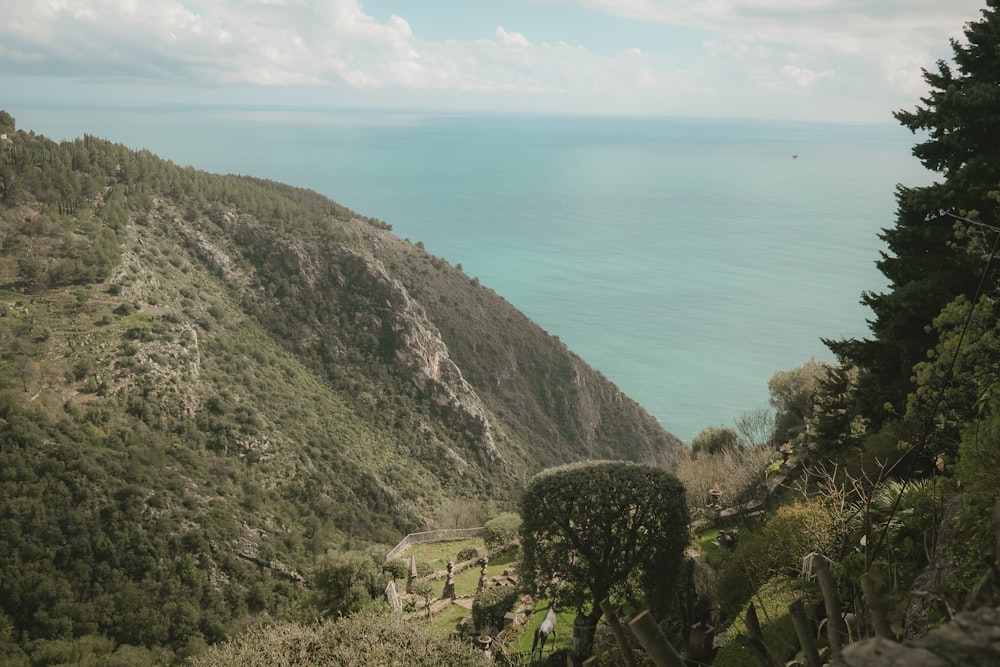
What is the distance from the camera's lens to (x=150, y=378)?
1597 inches

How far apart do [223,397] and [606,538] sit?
3555cm

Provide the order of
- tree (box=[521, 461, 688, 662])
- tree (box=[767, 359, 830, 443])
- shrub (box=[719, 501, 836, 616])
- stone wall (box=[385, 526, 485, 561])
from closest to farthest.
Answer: shrub (box=[719, 501, 836, 616]) < tree (box=[521, 461, 688, 662]) < tree (box=[767, 359, 830, 443]) < stone wall (box=[385, 526, 485, 561])

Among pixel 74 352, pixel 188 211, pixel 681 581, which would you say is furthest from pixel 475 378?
pixel 681 581

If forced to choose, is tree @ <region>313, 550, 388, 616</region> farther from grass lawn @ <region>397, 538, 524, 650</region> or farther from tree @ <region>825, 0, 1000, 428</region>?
tree @ <region>825, 0, 1000, 428</region>

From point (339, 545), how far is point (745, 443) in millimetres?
23344

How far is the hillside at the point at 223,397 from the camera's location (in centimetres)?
3111

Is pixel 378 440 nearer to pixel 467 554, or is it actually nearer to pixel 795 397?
pixel 467 554

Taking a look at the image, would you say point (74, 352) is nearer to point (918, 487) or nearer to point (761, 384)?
point (918, 487)

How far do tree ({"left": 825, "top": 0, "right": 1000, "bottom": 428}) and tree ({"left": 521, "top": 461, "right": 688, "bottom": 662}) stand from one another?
5.39 m

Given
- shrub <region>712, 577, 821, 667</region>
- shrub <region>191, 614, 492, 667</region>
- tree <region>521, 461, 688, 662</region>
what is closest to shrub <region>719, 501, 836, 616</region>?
shrub <region>712, 577, 821, 667</region>

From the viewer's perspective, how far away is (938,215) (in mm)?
13688

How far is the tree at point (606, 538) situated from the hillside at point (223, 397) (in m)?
Answer: 21.0

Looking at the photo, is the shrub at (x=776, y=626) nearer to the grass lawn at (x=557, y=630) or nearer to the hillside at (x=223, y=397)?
the grass lawn at (x=557, y=630)

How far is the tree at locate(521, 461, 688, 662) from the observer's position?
16.0m
